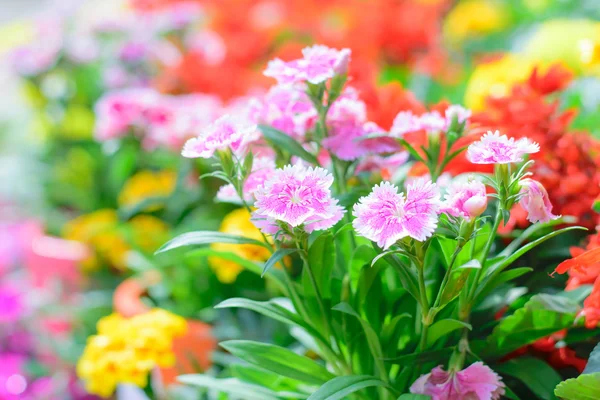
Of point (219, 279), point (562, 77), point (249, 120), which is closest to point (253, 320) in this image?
point (219, 279)

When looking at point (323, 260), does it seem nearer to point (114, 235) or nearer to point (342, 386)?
point (342, 386)

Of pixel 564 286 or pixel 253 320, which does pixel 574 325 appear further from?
pixel 253 320

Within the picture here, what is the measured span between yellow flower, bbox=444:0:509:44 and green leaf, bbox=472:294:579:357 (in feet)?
4.01

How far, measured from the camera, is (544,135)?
0.68m

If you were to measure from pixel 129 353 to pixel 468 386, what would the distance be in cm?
40

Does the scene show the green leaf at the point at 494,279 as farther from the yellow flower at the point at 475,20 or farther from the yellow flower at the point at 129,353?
the yellow flower at the point at 475,20

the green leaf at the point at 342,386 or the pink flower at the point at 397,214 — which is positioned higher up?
the pink flower at the point at 397,214

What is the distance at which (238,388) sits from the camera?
61 cm

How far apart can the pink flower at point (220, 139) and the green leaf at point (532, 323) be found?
0.28 meters

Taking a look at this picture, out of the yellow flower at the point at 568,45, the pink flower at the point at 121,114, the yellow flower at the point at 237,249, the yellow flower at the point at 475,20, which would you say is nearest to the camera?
the yellow flower at the point at 237,249

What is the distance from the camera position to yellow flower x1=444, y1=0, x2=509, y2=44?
1655mm

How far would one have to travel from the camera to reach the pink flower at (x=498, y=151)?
45 centimetres

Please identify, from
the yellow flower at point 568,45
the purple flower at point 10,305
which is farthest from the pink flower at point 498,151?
the purple flower at point 10,305

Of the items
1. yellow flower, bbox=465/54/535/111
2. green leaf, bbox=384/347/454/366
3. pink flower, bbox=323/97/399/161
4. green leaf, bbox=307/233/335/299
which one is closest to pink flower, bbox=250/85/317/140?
pink flower, bbox=323/97/399/161
